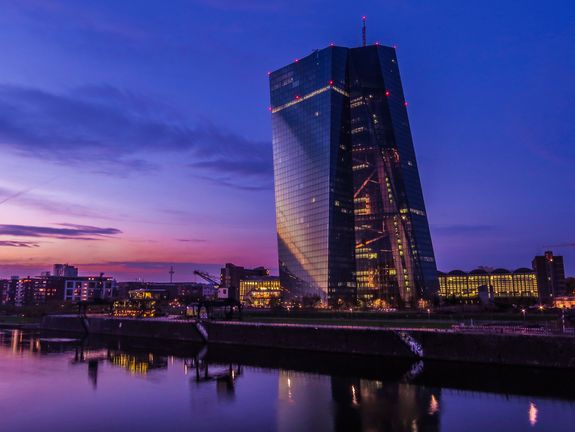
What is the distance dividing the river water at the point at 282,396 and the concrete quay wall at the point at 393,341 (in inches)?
97.2

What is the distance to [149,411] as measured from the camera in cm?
4834

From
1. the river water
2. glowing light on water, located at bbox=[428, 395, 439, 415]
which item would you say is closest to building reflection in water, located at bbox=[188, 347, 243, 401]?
the river water

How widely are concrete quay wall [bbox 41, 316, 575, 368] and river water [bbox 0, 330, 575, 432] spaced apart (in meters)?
2.47

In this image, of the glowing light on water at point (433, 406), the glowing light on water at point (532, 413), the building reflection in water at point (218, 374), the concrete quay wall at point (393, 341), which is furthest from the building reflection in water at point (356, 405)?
the concrete quay wall at point (393, 341)

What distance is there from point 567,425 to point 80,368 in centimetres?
6642

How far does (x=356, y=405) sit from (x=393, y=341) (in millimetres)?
30495

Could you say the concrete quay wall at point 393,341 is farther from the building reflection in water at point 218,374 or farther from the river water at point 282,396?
the building reflection in water at point 218,374

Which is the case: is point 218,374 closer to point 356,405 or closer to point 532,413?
point 356,405

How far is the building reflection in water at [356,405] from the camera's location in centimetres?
4156

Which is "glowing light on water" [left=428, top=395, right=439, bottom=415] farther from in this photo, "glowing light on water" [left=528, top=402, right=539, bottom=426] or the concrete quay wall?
the concrete quay wall

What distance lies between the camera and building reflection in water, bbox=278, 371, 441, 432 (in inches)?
1636

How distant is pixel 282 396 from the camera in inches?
2120

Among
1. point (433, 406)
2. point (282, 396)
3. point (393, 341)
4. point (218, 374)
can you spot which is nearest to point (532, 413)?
point (433, 406)

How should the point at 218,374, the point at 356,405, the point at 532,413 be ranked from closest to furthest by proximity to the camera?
the point at 532,413 < the point at 356,405 < the point at 218,374
